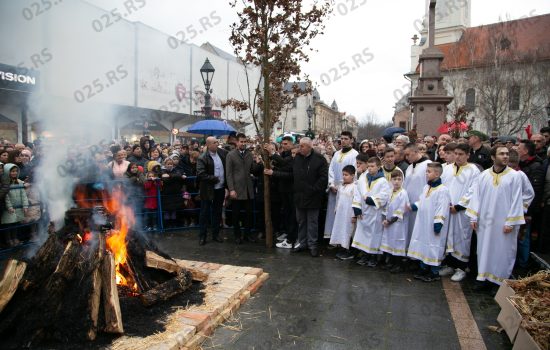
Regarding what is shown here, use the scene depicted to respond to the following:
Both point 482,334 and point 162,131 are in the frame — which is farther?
point 162,131

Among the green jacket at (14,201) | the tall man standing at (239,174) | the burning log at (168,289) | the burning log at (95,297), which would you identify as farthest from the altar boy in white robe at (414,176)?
the green jacket at (14,201)

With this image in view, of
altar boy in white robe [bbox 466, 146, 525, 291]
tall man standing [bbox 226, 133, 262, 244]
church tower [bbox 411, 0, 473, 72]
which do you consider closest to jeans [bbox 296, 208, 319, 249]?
tall man standing [bbox 226, 133, 262, 244]

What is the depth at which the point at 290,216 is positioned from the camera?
7.63 meters

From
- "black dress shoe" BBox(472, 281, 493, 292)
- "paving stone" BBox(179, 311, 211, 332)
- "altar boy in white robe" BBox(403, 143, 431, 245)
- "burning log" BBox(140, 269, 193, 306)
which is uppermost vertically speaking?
"altar boy in white robe" BBox(403, 143, 431, 245)

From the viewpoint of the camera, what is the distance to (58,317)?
3652 millimetres

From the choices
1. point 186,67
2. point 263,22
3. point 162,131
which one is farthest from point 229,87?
point 263,22

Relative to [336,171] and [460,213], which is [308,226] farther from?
[460,213]

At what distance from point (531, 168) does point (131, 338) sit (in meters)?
6.40

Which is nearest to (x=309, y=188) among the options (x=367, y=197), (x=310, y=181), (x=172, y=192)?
(x=310, y=181)

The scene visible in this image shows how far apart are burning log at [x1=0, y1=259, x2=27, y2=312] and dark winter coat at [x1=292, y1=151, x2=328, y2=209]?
14.4 feet

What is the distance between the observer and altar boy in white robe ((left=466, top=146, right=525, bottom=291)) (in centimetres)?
516

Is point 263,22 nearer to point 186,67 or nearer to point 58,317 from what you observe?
point 58,317

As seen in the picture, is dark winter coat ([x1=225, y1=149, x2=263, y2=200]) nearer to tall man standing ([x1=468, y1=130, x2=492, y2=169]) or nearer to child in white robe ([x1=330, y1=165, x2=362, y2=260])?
child in white robe ([x1=330, y1=165, x2=362, y2=260])

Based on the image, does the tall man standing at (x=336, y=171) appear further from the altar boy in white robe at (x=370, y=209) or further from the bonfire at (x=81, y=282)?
the bonfire at (x=81, y=282)
